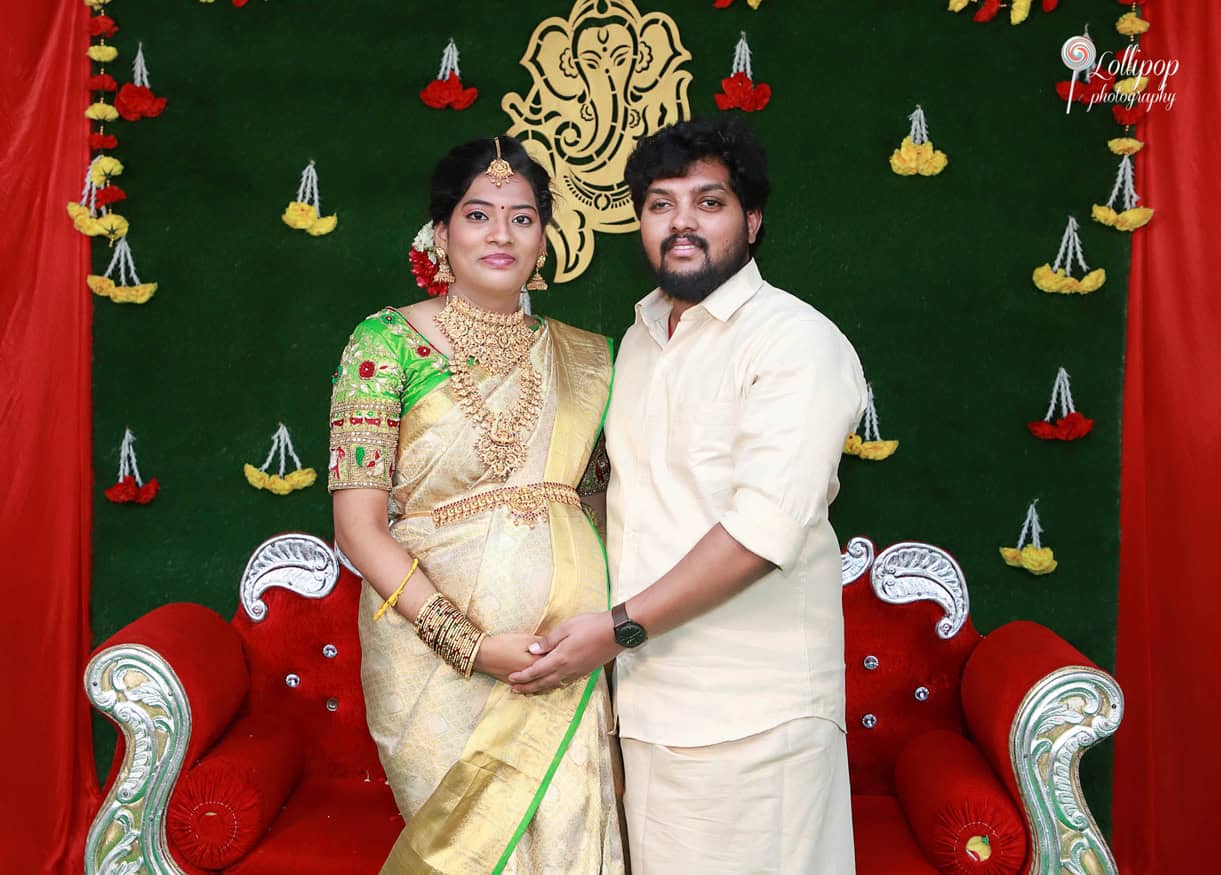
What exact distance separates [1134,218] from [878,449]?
897mm

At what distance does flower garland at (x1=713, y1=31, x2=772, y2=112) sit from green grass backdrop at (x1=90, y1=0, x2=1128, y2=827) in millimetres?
42

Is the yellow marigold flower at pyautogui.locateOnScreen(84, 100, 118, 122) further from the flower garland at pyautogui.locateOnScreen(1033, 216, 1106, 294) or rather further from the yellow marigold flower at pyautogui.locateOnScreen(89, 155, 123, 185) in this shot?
the flower garland at pyautogui.locateOnScreen(1033, 216, 1106, 294)

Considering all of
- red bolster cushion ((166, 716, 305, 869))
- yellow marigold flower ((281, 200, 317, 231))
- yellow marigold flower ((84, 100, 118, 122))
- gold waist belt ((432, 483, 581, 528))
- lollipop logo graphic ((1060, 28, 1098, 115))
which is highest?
lollipop logo graphic ((1060, 28, 1098, 115))

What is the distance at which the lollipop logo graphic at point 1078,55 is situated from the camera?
2.98 m

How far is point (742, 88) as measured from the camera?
3.00m

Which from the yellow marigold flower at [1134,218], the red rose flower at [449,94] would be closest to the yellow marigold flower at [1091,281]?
the yellow marigold flower at [1134,218]

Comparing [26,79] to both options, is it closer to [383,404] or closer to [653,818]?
[383,404]

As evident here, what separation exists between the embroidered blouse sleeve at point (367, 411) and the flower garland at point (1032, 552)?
183cm

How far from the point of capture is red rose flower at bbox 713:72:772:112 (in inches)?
118

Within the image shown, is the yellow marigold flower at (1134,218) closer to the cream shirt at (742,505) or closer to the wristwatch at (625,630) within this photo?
the cream shirt at (742,505)

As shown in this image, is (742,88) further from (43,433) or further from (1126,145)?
(43,433)

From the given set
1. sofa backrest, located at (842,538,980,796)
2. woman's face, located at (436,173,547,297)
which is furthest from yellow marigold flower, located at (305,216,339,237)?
sofa backrest, located at (842,538,980,796)

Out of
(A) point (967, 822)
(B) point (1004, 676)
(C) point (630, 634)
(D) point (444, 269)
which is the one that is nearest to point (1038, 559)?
(B) point (1004, 676)

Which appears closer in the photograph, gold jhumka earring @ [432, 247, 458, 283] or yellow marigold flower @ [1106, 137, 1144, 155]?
gold jhumka earring @ [432, 247, 458, 283]
